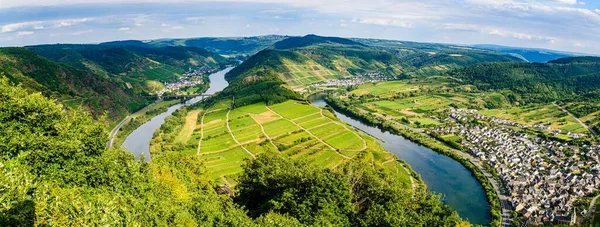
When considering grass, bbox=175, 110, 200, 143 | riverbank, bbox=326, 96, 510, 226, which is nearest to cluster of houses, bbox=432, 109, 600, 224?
riverbank, bbox=326, 96, 510, 226

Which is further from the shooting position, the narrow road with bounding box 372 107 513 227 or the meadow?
the meadow

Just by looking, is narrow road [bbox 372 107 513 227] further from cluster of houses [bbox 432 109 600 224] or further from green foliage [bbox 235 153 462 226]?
green foliage [bbox 235 153 462 226]

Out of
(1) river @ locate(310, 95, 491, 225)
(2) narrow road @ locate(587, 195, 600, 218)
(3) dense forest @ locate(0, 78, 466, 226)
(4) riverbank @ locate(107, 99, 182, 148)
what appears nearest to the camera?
(3) dense forest @ locate(0, 78, 466, 226)

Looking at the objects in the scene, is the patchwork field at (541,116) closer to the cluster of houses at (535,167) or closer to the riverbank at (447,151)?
the cluster of houses at (535,167)

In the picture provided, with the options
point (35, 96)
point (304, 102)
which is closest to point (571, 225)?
point (35, 96)

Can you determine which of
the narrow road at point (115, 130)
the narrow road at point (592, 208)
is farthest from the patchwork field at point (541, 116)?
the narrow road at point (115, 130)

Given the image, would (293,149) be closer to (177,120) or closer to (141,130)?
(177,120)

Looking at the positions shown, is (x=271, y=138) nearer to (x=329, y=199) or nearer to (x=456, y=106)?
(x=329, y=199)
